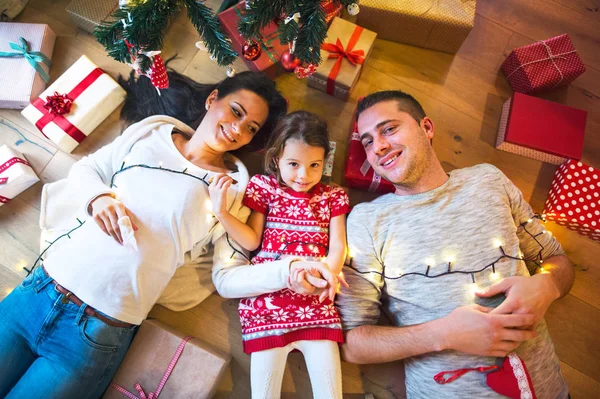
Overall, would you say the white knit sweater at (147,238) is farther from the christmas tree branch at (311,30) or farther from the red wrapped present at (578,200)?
the red wrapped present at (578,200)

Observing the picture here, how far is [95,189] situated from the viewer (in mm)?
1396

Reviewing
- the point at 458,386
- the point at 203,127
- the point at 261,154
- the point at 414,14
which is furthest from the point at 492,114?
the point at 203,127

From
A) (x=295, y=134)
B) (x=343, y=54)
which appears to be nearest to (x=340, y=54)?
(x=343, y=54)

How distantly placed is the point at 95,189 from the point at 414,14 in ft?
5.32

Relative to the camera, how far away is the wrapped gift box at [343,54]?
1.72 m

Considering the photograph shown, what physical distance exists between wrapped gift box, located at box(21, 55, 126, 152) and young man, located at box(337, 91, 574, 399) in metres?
1.21

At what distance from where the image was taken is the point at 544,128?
5.58 feet

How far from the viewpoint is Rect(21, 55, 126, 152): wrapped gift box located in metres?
1.66

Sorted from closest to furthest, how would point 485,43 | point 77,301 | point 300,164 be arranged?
point 77,301 → point 300,164 → point 485,43

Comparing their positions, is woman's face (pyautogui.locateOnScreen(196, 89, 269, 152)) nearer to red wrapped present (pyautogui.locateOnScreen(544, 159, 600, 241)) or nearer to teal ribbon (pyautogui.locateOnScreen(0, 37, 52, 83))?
teal ribbon (pyautogui.locateOnScreen(0, 37, 52, 83))

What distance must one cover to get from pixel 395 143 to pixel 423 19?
31.8 inches

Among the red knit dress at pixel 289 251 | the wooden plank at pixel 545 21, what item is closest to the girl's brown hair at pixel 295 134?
the red knit dress at pixel 289 251

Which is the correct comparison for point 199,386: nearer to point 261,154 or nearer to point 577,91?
point 261,154

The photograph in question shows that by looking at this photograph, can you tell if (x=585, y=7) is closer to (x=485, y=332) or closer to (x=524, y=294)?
(x=524, y=294)
